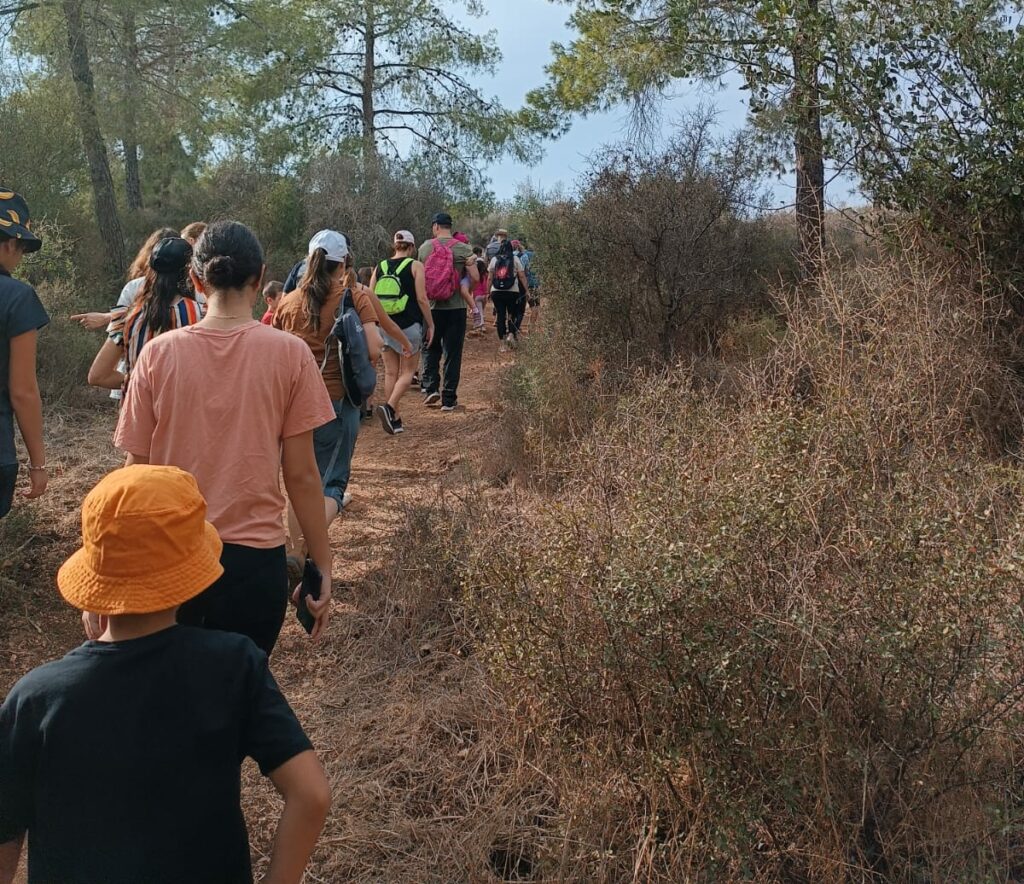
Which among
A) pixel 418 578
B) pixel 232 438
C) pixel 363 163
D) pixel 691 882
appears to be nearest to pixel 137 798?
pixel 232 438

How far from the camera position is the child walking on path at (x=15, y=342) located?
3250 millimetres

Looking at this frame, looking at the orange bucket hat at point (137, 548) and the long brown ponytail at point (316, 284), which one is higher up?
the long brown ponytail at point (316, 284)

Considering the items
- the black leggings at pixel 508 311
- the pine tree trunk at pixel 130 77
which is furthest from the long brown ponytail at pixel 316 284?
the pine tree trunk at pixel 130 77

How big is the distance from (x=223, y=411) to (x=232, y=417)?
1.1 inches

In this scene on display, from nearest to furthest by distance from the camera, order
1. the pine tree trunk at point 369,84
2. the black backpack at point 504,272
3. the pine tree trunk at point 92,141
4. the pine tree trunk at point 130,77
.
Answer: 1. the pine tree trunk at point 92,141
2. the black backpack at point 504,272
3. the pine tree trunk at point 130,77
4. the pine tree trunk at point 369,84

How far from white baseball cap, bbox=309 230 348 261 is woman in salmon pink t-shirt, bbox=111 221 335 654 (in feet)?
6.61

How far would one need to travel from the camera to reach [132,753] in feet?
5.01

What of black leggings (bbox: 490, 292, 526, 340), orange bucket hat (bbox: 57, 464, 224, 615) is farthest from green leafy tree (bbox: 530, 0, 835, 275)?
orange bucket hat (bbox: 57, 464, 224, 615)

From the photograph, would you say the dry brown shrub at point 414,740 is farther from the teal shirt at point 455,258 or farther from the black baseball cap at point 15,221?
the teal shirt at point 455,258

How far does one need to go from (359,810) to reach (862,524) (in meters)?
1.85

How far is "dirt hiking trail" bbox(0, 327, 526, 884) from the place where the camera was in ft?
9.56

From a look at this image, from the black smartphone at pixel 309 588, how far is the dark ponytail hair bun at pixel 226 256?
0.80 metres

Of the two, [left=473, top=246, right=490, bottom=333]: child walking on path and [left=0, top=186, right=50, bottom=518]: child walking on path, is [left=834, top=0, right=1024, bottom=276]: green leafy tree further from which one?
[left=473, top=246, right=490, bottom=333]: child walking on path

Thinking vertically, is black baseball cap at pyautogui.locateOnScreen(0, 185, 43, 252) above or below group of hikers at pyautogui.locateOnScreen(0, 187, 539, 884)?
above
